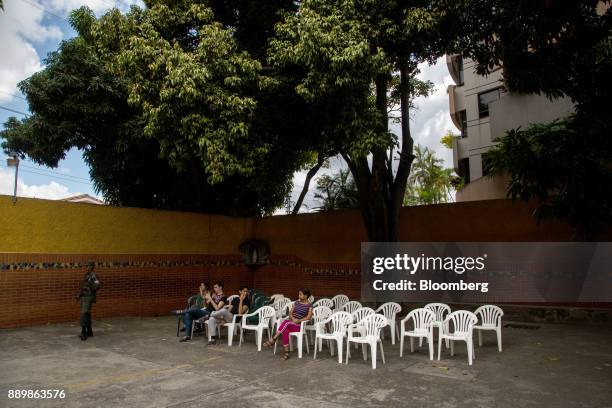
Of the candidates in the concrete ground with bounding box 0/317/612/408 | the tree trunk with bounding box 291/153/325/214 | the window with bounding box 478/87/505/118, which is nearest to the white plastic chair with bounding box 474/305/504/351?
the concrete ground with bounding box 0/317/612/408

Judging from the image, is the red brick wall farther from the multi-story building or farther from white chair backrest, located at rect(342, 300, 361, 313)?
the multi-story building

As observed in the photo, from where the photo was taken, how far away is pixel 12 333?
985 cm

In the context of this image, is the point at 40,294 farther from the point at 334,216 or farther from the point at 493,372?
the point at 493,372

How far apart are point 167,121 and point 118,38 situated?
283cm

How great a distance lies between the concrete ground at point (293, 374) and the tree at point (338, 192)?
865 cm

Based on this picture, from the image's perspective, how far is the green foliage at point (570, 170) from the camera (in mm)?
7676

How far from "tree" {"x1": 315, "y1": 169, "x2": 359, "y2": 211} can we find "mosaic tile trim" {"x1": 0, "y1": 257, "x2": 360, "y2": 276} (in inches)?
114

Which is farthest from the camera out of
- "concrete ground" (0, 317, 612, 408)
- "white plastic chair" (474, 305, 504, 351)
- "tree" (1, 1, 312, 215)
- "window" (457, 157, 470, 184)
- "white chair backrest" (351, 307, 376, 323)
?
"window" (457, 157, 470, 184)

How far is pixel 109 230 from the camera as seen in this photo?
12469mm

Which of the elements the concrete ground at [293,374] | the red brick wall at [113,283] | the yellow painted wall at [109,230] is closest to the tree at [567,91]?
the concrete ground at [293,374]

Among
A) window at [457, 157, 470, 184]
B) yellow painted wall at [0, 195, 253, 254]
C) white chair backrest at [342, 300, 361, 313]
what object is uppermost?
window at [457, 157, 470, 184]

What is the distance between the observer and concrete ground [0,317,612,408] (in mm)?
5695

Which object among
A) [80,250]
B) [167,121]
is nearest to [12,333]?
[80,250]

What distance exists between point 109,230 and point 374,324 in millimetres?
8003
